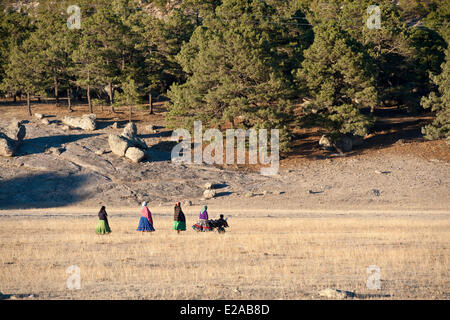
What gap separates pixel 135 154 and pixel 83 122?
Answer: 11.8 meters

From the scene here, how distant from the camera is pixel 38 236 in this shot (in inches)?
808

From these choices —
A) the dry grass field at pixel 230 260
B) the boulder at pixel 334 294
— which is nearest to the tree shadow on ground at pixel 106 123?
the dry grass field at pixel 230 260

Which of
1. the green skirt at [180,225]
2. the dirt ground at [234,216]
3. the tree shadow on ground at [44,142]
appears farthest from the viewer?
the tree shadow on ground at [44,142]

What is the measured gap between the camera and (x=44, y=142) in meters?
43.9

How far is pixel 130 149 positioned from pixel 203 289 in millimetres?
30128

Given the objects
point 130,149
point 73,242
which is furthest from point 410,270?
point 130,149

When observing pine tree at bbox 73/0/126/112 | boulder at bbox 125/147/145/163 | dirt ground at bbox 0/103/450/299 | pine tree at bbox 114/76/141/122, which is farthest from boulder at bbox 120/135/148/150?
pine tree at bbox 73/0/126/112

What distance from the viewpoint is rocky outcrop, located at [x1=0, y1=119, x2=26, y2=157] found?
39719mm

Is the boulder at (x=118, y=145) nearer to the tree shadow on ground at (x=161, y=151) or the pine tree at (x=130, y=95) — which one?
the tree shadow on ground at (x=161, y=151)

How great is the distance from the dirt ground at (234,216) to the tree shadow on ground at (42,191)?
146 millimetres

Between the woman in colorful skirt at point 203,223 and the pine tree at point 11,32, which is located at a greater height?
the pine tree at point 11,32

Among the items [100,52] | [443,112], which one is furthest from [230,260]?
[100,52]

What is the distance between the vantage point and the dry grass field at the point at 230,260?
12.9m

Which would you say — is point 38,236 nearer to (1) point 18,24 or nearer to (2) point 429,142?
(2) point 429,142
